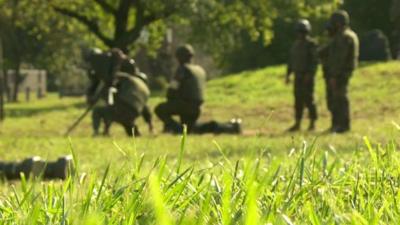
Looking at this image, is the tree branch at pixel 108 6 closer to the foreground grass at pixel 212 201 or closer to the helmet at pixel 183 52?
the helmet at pixel 183 52

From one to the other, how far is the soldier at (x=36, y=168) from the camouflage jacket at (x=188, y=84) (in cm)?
732

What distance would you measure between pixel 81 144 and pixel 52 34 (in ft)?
126

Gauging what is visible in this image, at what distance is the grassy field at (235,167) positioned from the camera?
2.07 metres

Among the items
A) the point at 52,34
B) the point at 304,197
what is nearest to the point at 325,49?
the point at 304,197

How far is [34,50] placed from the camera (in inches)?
A: 2104

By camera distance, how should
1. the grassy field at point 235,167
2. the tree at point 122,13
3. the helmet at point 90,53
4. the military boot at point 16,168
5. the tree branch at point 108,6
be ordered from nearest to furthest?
1. the grassy field at point 235,167
2. the military boot at point 16,168
3. the helmet at point 90,53
4. the tree at point 122,13
5. the tree branch at point 108,6

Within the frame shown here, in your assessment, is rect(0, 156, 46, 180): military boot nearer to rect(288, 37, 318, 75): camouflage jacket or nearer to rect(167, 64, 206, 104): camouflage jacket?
rect(167, 64, 206, 104): camouflage jacket

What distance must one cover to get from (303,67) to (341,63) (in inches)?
72.0

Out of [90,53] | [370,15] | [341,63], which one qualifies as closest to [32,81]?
[370,15]

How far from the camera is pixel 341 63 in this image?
46.6 feet

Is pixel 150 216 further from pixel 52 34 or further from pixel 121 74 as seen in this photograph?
pixel 52 34

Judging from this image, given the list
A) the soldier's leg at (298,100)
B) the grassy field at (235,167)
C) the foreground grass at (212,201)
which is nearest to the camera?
the foreground grass at (212,201)

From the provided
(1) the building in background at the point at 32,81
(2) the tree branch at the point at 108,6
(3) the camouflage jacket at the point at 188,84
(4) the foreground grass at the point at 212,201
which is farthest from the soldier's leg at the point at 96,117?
(1) the building in background at the point at 32,81

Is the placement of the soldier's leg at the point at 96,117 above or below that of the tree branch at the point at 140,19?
below
